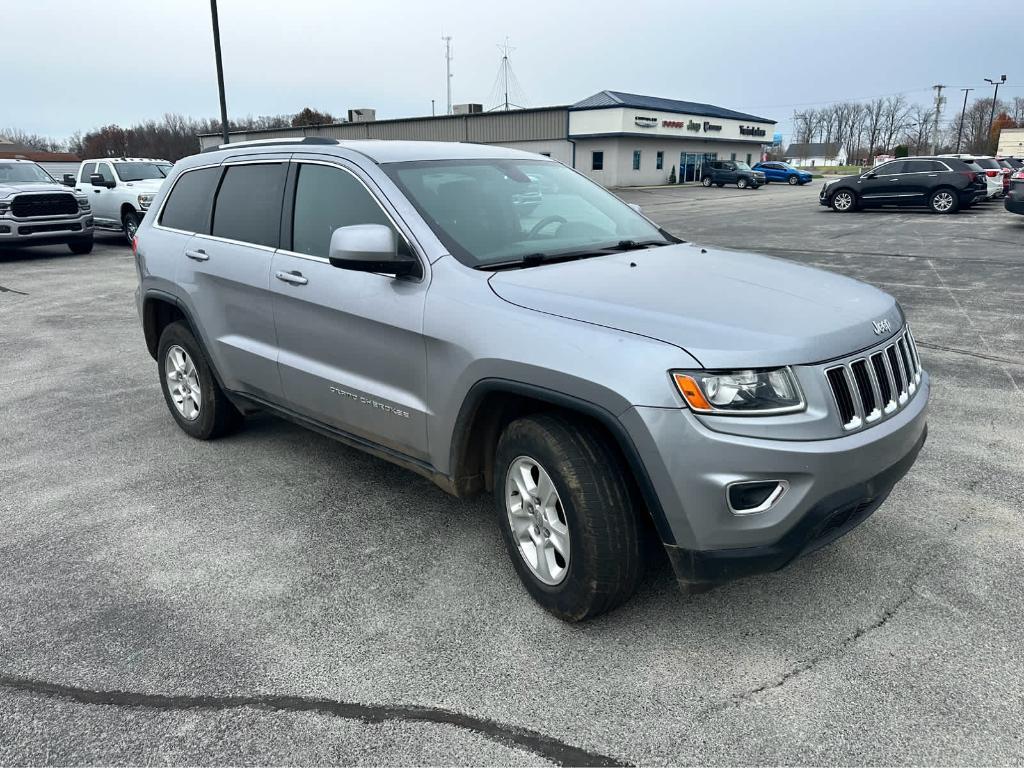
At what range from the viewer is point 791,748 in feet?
8.00

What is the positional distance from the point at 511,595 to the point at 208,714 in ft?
4.12

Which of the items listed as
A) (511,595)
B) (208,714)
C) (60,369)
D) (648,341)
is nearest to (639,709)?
(511,595)

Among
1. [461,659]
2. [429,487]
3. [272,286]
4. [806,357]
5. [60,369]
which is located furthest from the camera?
[60,369]

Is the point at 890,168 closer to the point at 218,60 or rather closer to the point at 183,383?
the point at 218,60

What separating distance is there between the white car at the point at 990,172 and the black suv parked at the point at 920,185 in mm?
516

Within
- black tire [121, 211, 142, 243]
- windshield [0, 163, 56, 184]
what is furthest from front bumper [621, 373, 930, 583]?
black tire [121, 211, 142, 243]

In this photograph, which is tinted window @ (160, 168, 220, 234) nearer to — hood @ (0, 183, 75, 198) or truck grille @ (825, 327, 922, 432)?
truck grille @ (825, 327, 922, 432)

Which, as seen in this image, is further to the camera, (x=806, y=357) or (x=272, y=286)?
(x=272, y=286)

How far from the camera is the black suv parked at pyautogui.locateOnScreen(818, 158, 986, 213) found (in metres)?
22.0

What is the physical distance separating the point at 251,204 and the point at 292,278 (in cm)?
77

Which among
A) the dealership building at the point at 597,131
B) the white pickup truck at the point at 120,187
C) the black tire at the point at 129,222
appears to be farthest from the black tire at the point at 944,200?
the dealership building at the point at 597,131

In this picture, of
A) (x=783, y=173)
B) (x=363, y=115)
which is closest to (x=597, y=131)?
(x=783, y=173)

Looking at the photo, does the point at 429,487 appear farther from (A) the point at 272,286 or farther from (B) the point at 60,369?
(B) the point at 60,369

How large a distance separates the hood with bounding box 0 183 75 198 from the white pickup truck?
3.07 ft
